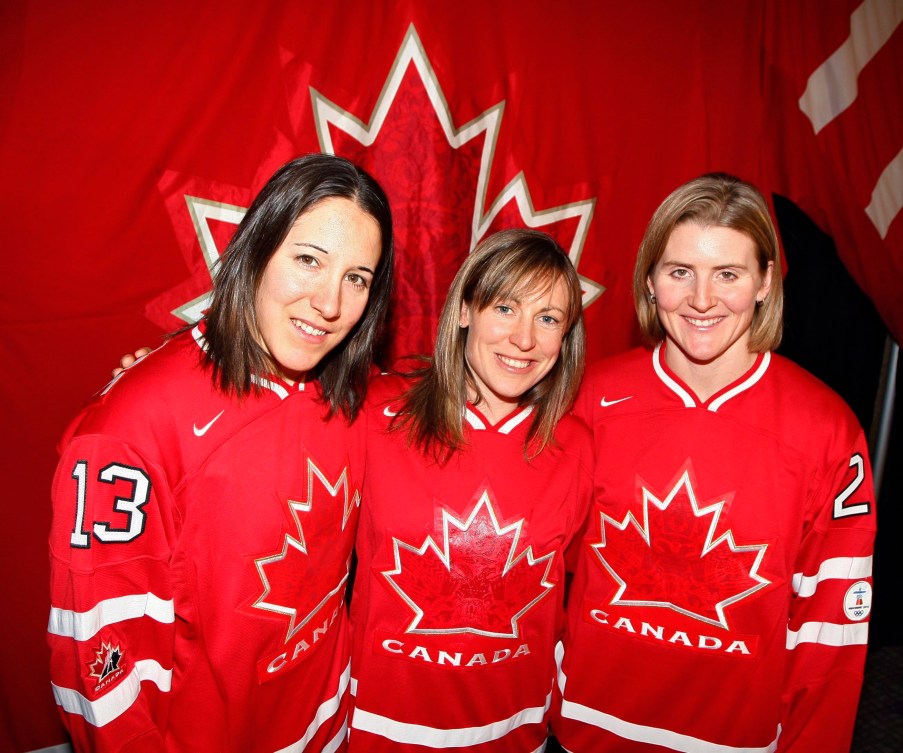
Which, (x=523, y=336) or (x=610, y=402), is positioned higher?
(x=523, y=336)

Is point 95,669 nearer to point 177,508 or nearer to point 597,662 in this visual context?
point 177,508

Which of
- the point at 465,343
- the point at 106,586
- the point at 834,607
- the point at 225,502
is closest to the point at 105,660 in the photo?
the point at 106,586

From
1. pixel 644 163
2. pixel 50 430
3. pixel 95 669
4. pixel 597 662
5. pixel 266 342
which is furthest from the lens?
pixel 644 163

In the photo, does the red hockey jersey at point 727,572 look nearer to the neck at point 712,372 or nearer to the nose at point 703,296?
the neck at point 712,372

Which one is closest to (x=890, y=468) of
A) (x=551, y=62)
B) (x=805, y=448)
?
(x=805, y=448)

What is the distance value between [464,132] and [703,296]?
Answer: 87 centimetres

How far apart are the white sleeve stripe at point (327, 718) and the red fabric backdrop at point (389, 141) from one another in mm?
811

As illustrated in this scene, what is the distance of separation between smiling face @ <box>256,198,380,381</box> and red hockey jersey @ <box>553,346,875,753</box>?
2.18ft

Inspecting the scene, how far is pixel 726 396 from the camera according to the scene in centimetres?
143

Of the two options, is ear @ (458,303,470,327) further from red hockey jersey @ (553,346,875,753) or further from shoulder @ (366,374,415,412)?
red hockey jersey @ (553,346,875,753)

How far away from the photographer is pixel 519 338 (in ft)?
4.39

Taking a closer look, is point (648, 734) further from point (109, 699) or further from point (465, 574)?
point (109, 699)

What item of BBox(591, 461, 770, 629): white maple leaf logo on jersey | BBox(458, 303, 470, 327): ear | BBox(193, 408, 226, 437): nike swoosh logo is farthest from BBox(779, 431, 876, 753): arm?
BBox(193, 408, 226, 437): nike swoosh logo

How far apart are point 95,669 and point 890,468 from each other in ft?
8.33
